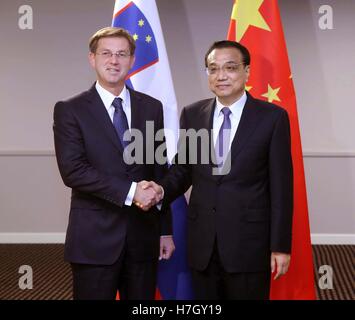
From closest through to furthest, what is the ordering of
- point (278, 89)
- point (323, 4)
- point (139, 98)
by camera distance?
point (139, 98)
point (278, 89)
point (323, 4)

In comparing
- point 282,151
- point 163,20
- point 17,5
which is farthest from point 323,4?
point 282,151

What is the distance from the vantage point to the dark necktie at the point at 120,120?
206 centimetres

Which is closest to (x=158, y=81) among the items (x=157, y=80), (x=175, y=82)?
(x=157, y=80)

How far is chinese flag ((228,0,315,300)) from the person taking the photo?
2.73m

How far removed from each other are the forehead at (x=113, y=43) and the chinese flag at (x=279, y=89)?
900 mm

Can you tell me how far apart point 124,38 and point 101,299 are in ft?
3.45

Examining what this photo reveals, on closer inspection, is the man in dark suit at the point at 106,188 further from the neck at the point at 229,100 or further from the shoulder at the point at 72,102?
the neck at the point at 229,100

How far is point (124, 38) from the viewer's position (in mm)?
2082

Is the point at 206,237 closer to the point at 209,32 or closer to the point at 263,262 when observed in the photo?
the point at 263,262

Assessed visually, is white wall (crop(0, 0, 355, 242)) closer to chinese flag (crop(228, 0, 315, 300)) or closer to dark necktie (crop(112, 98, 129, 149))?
chinese flag (crop(228, 0, 315, 300))

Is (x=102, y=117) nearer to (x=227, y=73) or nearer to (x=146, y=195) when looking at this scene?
(x=146, y=195)

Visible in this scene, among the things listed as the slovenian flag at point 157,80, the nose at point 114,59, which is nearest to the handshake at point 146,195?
the nose at point 114,59

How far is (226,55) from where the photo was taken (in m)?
2.08

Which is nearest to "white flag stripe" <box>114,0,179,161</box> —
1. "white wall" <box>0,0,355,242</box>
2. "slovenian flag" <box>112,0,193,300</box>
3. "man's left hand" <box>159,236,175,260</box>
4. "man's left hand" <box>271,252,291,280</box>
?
"slovenian flag" <box>112,0,193,300</box>
